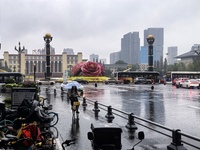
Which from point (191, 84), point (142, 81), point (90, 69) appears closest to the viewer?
point (191, 84)

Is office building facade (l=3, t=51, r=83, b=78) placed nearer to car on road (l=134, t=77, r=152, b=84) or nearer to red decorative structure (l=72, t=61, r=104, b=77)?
red decorative structure (l=72, t=61, r=104, b=77)

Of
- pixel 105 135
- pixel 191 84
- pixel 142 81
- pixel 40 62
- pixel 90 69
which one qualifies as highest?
pixel 40 62

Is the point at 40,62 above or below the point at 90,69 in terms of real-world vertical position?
above

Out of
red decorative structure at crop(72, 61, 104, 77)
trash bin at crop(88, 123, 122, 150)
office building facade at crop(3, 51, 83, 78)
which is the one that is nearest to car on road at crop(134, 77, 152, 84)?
red decorative structure at crop(72, 61, 104, 77)

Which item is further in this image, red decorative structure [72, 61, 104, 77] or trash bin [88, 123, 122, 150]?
red decorative structure [72, 61, 104, 77]

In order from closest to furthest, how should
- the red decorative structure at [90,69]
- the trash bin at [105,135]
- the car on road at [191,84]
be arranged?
the trash bin at [105,135]
the car on road at [191,84]
the red decorative structure at [90,69]

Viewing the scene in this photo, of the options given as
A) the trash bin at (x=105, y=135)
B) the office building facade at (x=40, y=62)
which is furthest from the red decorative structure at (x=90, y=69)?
the office building facade at (x=40, y=62)

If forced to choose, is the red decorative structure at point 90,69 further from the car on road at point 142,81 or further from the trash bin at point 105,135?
the trash bin at point 105,135

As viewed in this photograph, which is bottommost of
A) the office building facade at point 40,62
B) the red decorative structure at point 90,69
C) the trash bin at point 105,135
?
the trash bin at point 105,135

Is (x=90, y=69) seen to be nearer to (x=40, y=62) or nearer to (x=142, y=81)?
(x=142, y=81)

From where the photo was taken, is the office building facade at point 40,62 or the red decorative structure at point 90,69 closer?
the red decorative structure at point 90,69

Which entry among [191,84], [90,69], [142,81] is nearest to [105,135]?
[191,84]

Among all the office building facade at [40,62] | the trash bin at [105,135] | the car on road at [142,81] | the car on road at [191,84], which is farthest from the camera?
the office building facade at [40,62]

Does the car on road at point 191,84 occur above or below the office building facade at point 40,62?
below
